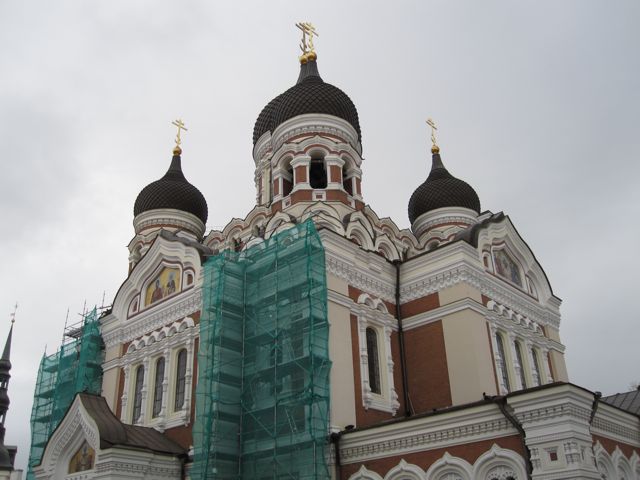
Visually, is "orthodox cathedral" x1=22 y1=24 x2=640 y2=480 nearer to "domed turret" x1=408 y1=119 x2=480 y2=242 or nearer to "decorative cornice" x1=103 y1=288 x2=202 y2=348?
"decorative cornice" x1=103 y1=288 x2=202 y2=348

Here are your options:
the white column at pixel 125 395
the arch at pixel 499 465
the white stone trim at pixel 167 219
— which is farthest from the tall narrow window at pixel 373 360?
the white stone trim at pixel 167 219

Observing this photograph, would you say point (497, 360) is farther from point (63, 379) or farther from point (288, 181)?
point (63, 379)

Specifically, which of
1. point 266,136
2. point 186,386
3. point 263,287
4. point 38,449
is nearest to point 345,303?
point 263,287

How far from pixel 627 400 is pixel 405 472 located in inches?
304

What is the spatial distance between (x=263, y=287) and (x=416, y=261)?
A: 3.80 meters

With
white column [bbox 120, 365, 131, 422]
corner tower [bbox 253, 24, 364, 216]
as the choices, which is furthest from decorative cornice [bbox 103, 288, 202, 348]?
corner tower [bbox 253, 24, 364, 216]

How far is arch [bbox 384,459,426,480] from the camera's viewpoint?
10.9m

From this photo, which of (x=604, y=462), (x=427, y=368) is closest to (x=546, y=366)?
(x=427, y=368)

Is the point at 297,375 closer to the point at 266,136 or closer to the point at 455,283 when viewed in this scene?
the point at 455,283

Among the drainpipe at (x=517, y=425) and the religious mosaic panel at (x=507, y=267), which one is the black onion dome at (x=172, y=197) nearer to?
the religious mosaic panel at (x=507, y=267)

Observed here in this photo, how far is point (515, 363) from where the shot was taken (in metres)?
15.2

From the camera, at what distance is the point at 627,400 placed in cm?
1589

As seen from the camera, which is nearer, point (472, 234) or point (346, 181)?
point (472, 234)

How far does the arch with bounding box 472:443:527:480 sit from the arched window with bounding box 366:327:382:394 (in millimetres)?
4044
